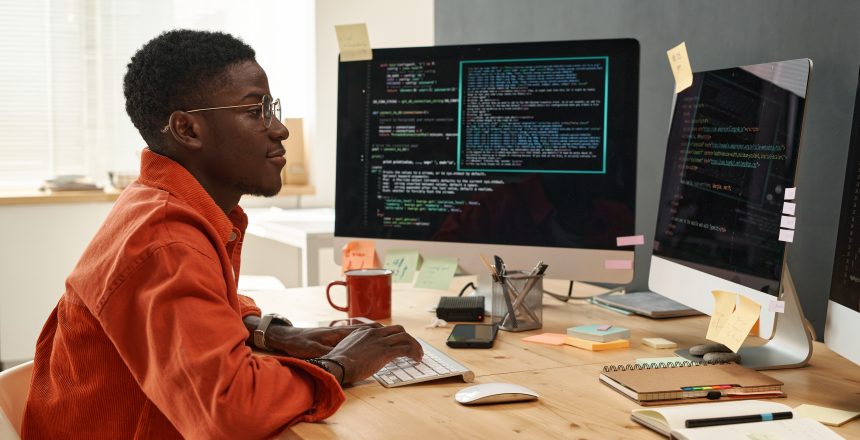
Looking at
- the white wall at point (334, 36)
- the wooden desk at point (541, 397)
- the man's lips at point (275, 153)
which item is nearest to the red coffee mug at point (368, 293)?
the wooden desk at point (541, 397)

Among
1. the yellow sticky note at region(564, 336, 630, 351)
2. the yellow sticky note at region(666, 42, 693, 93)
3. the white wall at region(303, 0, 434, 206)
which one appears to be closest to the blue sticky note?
the yellow sticky note at region(564, 336, 630, 351)

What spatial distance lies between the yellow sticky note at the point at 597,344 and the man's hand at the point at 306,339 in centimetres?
35

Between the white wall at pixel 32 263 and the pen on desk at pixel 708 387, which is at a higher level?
the pen on desk at pixel 708 387

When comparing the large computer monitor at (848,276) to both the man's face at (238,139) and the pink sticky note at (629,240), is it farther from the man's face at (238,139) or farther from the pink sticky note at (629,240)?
the man's face at (238,139)

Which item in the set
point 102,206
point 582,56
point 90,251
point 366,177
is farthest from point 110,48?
point 90,251

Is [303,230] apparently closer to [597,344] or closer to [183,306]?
[597,344]

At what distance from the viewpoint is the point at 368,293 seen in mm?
1702

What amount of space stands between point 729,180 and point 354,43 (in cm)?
84

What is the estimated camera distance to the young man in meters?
0.99

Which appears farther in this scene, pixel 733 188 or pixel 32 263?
pixel 32 263

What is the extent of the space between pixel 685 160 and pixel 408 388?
66 centimetres

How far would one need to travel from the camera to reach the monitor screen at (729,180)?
4.15 feet

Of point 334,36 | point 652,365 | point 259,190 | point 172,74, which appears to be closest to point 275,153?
point 259,190

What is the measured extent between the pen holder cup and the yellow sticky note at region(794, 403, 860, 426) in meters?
0.56
